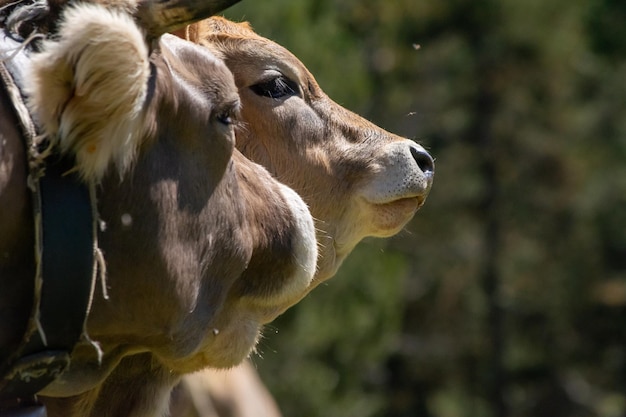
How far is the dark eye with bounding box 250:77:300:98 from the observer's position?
17.5 ft

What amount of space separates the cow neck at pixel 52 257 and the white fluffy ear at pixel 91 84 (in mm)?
40

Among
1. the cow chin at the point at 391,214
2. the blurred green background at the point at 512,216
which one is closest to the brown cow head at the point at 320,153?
the cow chin at the point at 391,214

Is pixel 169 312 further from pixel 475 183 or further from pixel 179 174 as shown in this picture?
pixel 475 183

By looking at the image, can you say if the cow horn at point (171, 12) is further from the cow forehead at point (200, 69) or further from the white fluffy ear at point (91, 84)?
→ the cow forehead at point (200, 69)

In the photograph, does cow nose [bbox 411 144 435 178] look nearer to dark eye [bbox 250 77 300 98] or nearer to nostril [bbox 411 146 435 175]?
nostril [bbox 411 146 435 175]

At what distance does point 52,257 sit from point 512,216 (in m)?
20.6

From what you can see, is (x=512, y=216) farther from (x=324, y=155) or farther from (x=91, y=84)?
(x=91, y=84)

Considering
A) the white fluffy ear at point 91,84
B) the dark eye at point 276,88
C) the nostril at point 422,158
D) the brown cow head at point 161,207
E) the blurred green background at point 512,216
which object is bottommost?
the blurred green background at point 512,216

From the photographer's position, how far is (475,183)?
2252 cm

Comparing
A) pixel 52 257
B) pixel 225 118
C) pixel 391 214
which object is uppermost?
pixel 52 257

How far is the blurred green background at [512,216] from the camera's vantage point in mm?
20844

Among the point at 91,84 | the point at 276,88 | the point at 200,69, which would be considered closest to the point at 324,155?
the point at 276,88

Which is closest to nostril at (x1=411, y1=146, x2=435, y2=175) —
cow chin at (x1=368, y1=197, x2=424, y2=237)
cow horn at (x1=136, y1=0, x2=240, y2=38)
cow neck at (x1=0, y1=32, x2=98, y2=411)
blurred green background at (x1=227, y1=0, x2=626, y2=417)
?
cow chin at (x1=368, y1=197, x2=424, y2=237)

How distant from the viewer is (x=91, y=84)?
2.69m
